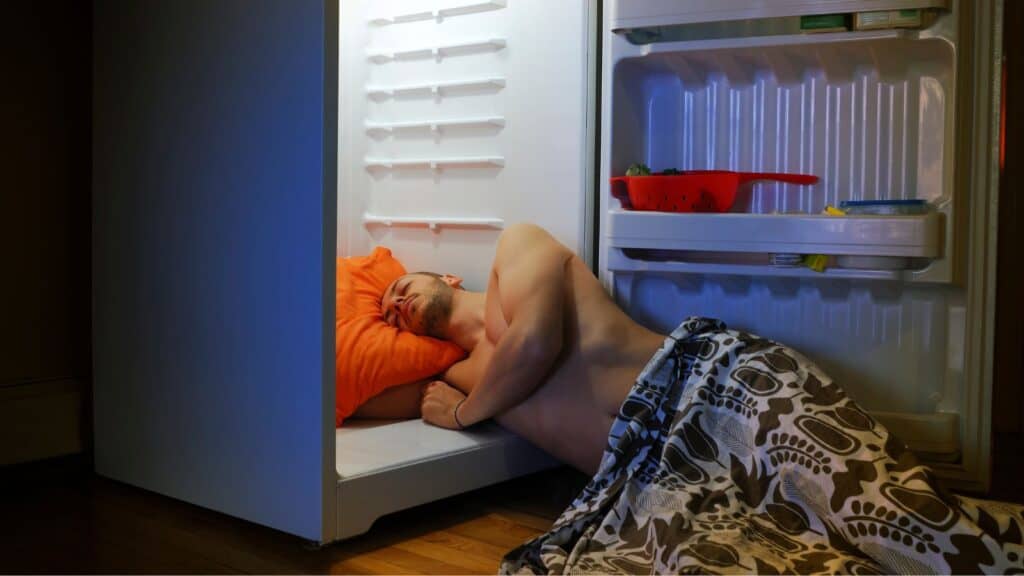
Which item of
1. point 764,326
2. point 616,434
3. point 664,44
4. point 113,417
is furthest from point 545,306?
point 113,417

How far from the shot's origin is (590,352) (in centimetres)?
204

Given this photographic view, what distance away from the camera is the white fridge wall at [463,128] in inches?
92.4

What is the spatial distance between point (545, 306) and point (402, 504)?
501mm

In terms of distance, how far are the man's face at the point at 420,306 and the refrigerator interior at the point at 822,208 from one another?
40cm

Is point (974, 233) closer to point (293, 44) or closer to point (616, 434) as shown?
point (616, 434)

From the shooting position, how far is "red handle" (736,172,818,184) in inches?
79.7

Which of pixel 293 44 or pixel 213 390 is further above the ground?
pixel 293 44

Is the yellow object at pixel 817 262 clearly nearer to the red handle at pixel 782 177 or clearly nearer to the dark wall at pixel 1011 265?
the red handle at pixel 782 177

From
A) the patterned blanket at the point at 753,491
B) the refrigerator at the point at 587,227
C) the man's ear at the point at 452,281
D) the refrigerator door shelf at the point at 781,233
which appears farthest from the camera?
the man's ear at the point at 452,281

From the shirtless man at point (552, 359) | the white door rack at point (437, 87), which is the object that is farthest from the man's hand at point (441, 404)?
the white door rack at point (437, 87)

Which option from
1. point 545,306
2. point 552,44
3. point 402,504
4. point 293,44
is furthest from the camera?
point 552,44

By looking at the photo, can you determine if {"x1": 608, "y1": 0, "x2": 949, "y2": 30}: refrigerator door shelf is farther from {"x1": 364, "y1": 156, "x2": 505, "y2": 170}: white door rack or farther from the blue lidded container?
{"x1": 364, "y1": 156, "x2": 505, "y2": 170}: white door rack

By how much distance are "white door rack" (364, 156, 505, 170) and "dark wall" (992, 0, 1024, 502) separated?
1588 mm

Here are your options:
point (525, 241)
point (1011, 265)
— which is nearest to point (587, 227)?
point (525, 241)
